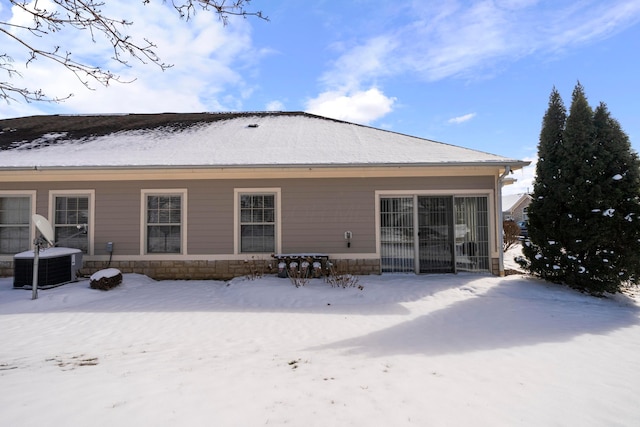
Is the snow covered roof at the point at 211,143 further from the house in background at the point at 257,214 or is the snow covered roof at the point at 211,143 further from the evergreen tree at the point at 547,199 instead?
the evergreen tree at the point at 547,199

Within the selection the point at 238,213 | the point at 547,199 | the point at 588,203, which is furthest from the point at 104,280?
the point at 588,203

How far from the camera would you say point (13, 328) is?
481 cm

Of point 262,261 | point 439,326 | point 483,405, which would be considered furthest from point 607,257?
point 262,261

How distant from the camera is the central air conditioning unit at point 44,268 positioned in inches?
270

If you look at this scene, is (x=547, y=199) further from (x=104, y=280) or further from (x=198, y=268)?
(x=104, y=280)

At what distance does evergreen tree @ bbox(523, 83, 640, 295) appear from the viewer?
20.7 feet

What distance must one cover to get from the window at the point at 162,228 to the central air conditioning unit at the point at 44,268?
5.72 feet

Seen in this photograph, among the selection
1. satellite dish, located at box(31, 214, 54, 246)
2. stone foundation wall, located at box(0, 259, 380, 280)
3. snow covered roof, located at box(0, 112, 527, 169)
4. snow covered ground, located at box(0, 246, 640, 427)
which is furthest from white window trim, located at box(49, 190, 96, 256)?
snow covered ground, located at box(0, 246, 640, 427)

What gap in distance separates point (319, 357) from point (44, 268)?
22.2 feet

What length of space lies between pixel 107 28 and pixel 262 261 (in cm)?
573

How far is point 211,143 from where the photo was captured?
930 centimetres

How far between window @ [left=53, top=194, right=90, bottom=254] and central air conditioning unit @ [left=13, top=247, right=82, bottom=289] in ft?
2.93

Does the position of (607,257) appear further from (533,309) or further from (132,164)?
(132,164)

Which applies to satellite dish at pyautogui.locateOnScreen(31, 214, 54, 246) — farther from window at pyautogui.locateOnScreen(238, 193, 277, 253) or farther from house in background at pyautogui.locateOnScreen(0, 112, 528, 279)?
window at pyautogui.locateOnScreen(238, 193, 277, 253)
